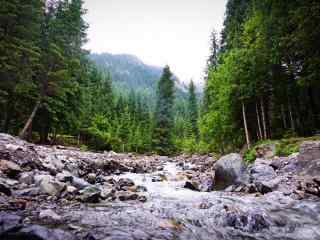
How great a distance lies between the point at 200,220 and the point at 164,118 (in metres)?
41.7

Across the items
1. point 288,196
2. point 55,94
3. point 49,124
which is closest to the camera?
point 288,196

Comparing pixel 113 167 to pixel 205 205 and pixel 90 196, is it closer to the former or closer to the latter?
pixel 90 196

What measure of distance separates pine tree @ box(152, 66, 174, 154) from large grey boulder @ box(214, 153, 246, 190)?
34245 millimetres

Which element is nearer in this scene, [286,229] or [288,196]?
[286,229]

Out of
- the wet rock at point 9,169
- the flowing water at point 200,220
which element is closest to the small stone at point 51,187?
the flowing water at point 200,220

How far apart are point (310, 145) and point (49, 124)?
23744mm

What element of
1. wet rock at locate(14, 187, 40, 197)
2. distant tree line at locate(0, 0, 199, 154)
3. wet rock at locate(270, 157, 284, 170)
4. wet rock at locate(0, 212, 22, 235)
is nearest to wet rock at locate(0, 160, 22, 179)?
wet rock at locate(14, 187, 40, 197)

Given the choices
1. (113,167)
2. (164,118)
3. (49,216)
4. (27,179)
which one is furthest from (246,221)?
(164,118)

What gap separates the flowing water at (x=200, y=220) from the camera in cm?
517

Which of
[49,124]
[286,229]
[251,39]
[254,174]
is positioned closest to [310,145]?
[254,174]

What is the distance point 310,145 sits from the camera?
1192 centimetres

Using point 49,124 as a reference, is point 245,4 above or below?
above

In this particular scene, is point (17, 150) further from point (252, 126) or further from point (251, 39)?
point (252, 126)

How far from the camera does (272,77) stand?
840 inches
